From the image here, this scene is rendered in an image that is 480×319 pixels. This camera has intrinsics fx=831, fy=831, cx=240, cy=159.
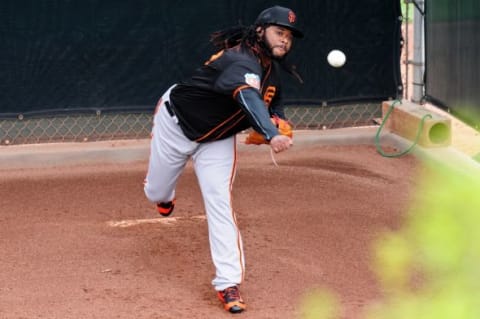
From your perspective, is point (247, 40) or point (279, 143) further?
point (247, 40)

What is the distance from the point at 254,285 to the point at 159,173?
2.66 feet

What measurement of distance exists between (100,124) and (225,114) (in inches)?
170

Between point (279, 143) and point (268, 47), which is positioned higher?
point (268, 47)

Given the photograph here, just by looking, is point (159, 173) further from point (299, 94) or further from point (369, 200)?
point (299, 94)

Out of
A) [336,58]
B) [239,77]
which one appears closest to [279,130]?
[239,77]

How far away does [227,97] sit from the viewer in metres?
4.23

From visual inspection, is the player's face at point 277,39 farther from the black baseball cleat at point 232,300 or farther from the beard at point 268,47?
the black baseball cleat at point 232,300

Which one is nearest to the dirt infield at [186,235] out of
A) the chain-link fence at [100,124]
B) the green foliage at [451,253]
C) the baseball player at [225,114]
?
the baseball player at [225,114]

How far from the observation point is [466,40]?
7.81 metres

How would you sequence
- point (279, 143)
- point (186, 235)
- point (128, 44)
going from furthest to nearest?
point (128, 44)
point (186, 235)
point (279, 143)

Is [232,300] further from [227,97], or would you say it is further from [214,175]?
[227,97]

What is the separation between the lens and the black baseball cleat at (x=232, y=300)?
4023mm

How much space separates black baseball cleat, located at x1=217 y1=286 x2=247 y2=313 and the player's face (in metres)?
1.18

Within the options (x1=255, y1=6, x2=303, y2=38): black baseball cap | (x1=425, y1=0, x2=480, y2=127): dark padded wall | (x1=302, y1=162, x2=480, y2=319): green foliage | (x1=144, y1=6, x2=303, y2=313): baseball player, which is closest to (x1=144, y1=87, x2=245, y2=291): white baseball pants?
(x1=144, y1=6, x2=303, y2=313): baseball player
